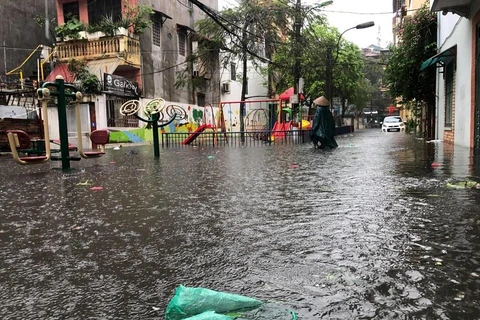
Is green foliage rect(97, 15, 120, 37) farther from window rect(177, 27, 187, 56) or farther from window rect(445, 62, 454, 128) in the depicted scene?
window rect(445, 62, 454, 128)

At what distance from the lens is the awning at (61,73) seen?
20.6 m

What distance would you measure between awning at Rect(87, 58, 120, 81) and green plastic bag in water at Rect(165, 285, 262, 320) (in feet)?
65.2

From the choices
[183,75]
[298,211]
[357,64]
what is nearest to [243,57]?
[183,75]

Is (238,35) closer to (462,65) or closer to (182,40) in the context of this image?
(182,40)

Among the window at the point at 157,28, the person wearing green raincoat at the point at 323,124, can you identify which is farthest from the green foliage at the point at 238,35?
the person wearing green raincoat at the point at 323,124

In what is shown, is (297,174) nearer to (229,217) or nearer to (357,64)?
(229,217)

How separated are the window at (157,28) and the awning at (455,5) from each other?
16.7 meters

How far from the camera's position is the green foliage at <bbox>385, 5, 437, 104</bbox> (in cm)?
1584

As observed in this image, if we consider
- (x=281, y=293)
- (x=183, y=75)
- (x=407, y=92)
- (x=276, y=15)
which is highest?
(x=276, y=15)

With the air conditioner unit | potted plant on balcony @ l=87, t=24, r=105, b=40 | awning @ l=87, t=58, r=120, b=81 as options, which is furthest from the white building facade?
the air conditioner unit

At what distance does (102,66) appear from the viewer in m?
20.6

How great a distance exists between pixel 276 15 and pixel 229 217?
67.4 ft

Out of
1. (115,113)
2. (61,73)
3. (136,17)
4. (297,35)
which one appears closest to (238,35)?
(297,35)

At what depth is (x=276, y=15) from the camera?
22.5 m
